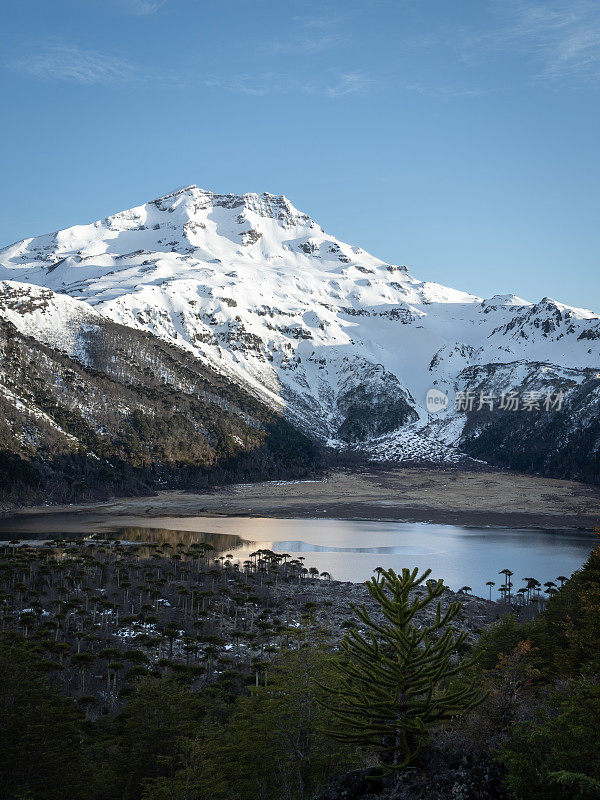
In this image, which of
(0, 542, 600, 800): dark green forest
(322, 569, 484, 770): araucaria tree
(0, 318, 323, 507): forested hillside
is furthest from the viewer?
(0, 318, 323, 507): forested hillside

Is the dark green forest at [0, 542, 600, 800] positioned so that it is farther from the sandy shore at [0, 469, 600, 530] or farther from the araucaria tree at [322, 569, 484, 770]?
the sandy shore at [0, 469, 600, 530]

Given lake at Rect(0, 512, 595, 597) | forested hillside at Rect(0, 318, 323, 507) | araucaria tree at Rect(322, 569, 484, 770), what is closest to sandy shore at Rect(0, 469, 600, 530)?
lake at Rect(0, 512, 595, 597)

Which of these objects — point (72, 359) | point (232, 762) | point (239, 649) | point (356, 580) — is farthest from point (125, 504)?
point (232, 762)

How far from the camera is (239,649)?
48812mm

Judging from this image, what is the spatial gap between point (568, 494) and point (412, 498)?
43.0m

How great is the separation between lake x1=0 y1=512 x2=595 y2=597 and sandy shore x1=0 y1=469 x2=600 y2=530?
6.51m

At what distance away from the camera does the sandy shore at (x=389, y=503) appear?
129m

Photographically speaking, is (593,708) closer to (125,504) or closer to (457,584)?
(457,584)

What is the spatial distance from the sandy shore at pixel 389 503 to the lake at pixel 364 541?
21.4 ft

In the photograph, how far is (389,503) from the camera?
152m

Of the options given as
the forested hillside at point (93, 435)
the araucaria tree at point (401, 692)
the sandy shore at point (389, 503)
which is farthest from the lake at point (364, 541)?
the araucaria tree at point (401, 692)

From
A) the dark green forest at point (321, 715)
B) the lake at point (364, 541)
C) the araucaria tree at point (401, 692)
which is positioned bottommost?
the lake at point (364, 541)

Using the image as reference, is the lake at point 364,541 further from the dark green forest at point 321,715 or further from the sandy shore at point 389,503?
the dark green forest at point 321,715

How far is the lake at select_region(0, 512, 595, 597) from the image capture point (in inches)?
3187
